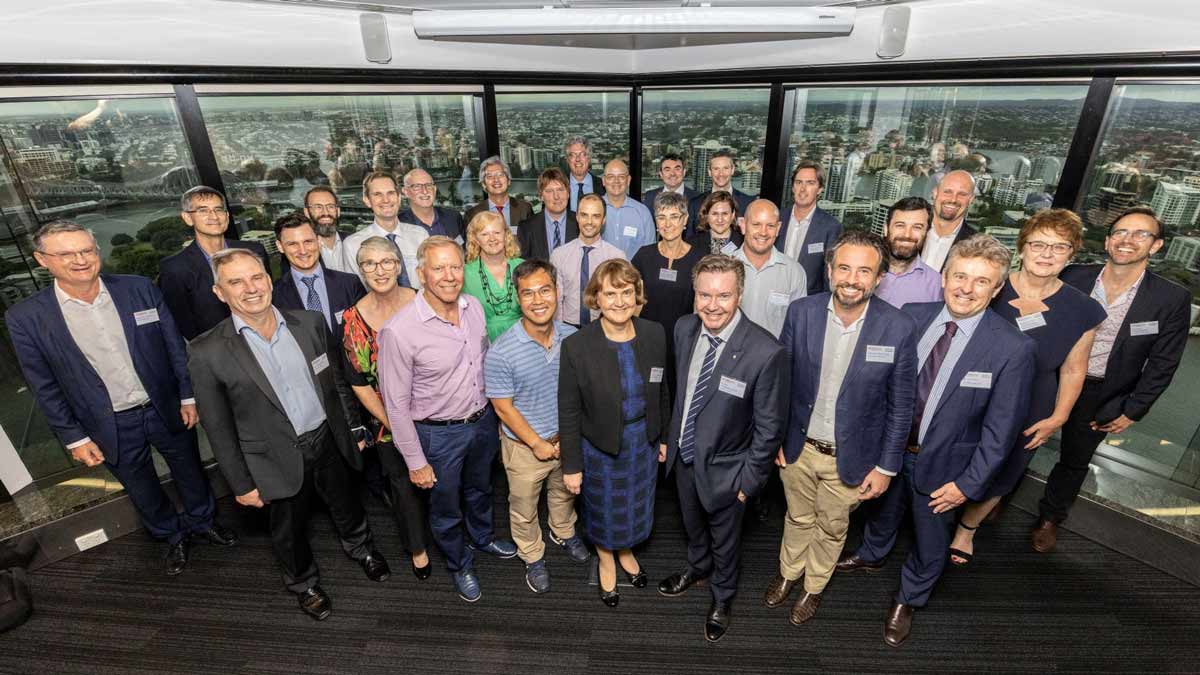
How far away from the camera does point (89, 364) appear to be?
8.82 feet

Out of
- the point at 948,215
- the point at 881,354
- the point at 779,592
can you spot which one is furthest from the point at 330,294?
the point at 948,215

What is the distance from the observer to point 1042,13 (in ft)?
10.8

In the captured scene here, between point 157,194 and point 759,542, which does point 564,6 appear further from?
point 759,542

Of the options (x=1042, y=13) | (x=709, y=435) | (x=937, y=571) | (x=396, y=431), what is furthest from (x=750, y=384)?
(x=1042, y=13)

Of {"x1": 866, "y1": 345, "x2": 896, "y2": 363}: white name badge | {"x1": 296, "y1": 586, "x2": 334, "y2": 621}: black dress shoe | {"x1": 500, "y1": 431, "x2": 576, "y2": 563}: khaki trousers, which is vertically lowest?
{"x1": 296, "y1": 586, "x2": 334, "y2": 621}: black dress shoe

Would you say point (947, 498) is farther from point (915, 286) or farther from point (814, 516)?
point (915, 286)

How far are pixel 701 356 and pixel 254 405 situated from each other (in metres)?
1.90

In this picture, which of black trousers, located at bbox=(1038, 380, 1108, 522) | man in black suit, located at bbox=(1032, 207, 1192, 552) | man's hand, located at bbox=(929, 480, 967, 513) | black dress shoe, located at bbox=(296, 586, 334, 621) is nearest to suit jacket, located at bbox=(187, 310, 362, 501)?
black dress shoe, located at bbox=(296, 586, 334, 621)

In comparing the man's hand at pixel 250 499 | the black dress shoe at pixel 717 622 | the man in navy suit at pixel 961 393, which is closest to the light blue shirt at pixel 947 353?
the man in navy suit at pixel 961 393

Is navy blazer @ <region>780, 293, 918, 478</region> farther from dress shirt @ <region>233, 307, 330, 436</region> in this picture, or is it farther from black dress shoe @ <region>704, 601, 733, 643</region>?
dress shirt @ <region>233, 307, 330, 436</region>

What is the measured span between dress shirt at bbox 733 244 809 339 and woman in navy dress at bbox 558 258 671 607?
101 centimetres

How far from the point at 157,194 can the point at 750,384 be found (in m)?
4.17

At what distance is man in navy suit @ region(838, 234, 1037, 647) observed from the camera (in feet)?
6.92

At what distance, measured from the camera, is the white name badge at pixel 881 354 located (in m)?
2.14
